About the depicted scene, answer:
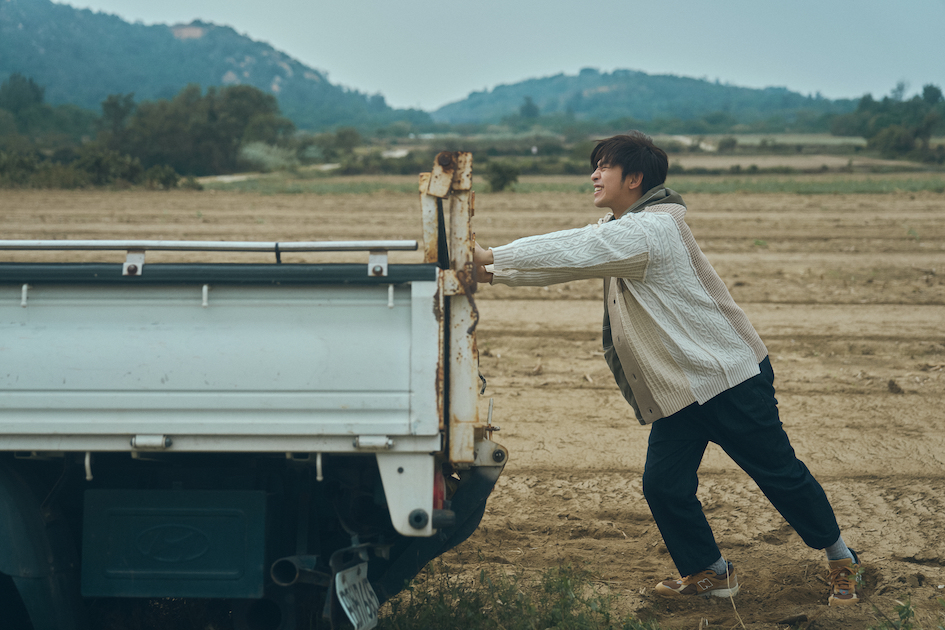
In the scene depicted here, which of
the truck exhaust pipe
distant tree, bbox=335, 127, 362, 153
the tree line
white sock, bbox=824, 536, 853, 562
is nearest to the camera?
the truck exhaust pipe

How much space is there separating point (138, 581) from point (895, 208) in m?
17.5

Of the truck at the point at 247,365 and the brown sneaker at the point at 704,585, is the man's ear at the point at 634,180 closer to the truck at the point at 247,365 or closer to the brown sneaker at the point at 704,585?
the truck at the point at 247,365

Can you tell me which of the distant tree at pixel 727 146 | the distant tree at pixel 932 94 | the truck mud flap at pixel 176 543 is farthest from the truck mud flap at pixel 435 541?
the distant tree at pixel 932 94

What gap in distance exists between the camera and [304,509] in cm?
288

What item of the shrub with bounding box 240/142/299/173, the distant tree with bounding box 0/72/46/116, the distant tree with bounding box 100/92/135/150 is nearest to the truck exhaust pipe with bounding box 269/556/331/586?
the shrub with bounding box 240/142/299/173

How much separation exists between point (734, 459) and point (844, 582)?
0.78 meters

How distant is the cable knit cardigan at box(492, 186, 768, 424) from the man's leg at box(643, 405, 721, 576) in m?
0.15

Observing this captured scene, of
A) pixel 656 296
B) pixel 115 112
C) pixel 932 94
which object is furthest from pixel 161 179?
pixel 932 94

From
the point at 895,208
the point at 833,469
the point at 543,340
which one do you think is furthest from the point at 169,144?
the point at 833,469

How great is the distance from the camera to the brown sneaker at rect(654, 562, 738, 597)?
3451mm

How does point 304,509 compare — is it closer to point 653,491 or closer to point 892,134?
point 653,491

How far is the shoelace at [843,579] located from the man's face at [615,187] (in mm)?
1845

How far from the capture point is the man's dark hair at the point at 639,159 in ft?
10.4

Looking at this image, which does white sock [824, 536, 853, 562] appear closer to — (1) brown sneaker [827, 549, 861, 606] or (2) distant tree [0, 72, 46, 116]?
(1) brown sneaker [827, 549, 861, 606]
